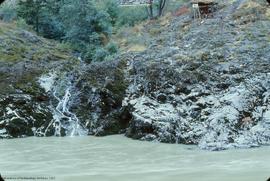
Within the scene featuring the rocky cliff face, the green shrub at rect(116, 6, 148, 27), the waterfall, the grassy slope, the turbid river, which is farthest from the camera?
the green shrub at rect(116, 6, 148, 27)

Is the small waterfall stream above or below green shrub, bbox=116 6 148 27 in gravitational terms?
below

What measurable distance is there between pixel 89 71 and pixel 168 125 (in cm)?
432

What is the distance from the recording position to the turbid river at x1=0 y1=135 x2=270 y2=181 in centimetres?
771

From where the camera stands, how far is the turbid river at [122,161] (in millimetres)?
7711

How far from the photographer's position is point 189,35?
1934 cm

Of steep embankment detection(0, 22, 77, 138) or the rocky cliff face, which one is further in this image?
steep embankment detection(0, 22, 77, 138)

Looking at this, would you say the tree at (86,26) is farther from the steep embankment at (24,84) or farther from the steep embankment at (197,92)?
the steep embankment at (197,92)

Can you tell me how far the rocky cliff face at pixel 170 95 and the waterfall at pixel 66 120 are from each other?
0.22 ft

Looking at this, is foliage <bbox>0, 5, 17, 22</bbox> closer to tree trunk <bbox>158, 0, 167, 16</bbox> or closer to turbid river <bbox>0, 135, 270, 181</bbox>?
tree trunk <bbox>158, 0, 167, 16</bbox>

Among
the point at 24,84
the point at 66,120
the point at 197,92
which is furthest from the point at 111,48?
the point at 197,92

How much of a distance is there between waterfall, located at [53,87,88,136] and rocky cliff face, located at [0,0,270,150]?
66 mm

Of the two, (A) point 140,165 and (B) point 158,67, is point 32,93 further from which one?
(A) point 140,165

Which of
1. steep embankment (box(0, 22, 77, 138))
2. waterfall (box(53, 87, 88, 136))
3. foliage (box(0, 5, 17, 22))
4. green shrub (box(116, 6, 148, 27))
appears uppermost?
foliage (box(0, 5, 17, 22))

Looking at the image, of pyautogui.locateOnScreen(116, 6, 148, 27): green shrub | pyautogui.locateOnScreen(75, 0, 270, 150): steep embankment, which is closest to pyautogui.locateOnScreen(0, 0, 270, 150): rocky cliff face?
pyautogui.locateOnScreen(75, 0, 270, 150): steep embankment
